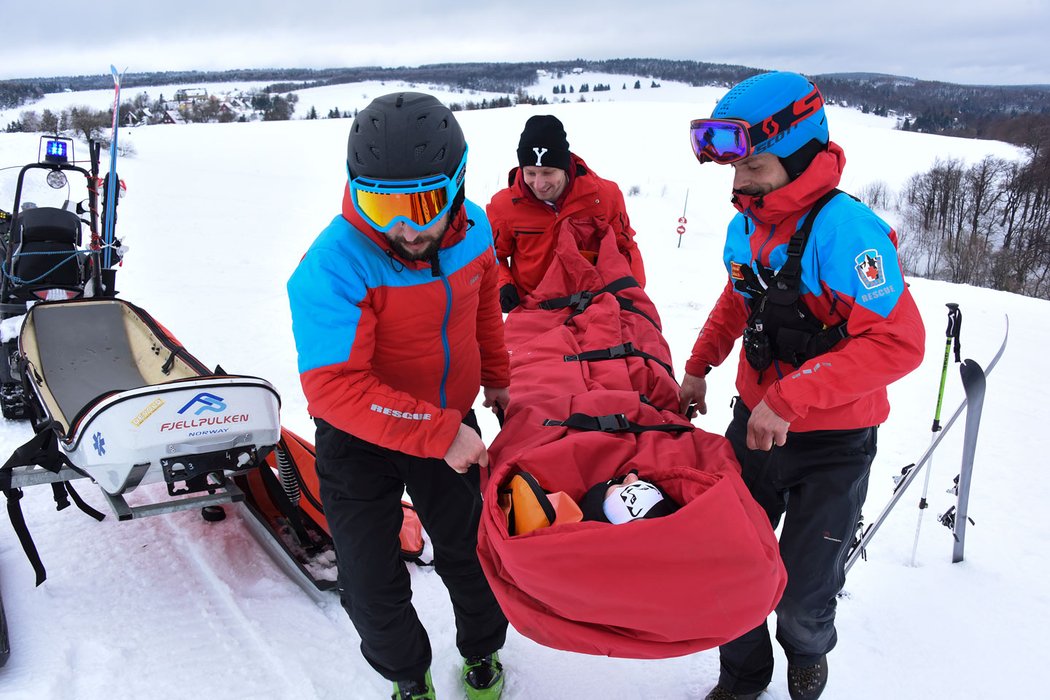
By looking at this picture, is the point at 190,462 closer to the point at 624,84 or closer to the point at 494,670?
the point at 494,670

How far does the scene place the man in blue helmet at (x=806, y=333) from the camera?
6.26 ft

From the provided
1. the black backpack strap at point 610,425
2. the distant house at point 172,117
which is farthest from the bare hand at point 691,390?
the distant house at point 172,117

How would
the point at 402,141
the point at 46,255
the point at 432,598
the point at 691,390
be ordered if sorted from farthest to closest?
the point at 46,255 → the point at 432,598 → the point at 691,390 → the point at 402,141

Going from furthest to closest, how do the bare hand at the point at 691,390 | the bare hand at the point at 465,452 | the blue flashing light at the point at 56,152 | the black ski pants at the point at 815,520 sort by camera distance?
the blue flashing light at the point at 56,152 < the bare hand at the point at 691,390 < the black ski pants at the point at 815,520 < the bare hand at the point at 465,452

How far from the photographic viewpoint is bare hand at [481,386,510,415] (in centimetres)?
253

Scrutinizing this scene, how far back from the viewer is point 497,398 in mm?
2541

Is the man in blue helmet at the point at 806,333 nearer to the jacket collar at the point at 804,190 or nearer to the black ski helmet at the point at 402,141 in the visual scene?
the jacket collar at the point at 804,190

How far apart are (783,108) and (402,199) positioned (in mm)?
1193

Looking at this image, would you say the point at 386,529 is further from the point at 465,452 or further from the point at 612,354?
the point at 612,354

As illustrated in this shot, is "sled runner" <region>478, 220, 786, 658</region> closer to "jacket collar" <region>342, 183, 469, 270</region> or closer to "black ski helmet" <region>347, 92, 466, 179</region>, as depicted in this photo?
"jacket collar" <region>342, 183, 469, 270</region>

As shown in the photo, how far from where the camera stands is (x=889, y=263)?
190 cm

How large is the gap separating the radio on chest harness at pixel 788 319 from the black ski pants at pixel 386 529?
112 cm

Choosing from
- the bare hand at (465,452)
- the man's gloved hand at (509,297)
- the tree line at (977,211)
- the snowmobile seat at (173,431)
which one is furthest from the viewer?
the tree line at (977,211)

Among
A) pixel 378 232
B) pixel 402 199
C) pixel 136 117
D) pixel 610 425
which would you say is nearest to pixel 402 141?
pixel 402 199
